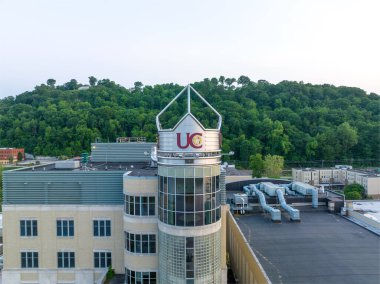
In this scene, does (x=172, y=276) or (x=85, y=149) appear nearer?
(x=172, y=276)

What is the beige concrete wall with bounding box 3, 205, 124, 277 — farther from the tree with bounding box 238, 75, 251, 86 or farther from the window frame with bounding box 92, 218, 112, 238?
the tree with bounding box 238, 75, 251, 86

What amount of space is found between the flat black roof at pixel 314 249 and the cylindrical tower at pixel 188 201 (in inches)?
180

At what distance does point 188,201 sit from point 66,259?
13149 mm

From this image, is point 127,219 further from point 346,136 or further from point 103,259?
point 346,136

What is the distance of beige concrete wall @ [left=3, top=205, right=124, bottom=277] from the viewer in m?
27.8

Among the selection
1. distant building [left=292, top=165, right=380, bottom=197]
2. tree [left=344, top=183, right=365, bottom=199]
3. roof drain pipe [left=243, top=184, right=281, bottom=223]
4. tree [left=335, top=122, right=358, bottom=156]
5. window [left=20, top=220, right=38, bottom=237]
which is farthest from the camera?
tree [left=335, top=122, right=358, bottom=156]

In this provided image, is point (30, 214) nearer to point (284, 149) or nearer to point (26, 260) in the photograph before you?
point (26, 260)

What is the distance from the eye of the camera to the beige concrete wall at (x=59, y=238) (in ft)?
91.2

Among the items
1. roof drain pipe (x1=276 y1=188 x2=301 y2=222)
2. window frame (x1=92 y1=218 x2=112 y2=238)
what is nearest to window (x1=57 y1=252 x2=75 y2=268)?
window frame (x1=92 y1=218 x2=112 y2=238)

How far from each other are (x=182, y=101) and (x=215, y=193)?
115090 millimetres

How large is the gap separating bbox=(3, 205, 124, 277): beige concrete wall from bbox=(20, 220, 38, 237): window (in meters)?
0.26

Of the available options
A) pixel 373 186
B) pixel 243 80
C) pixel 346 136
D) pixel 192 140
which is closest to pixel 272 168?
pixel 373 186

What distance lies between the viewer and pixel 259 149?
114500 mm

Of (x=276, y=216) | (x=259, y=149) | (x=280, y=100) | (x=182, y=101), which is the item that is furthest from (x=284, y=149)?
(x=276, y=216)
